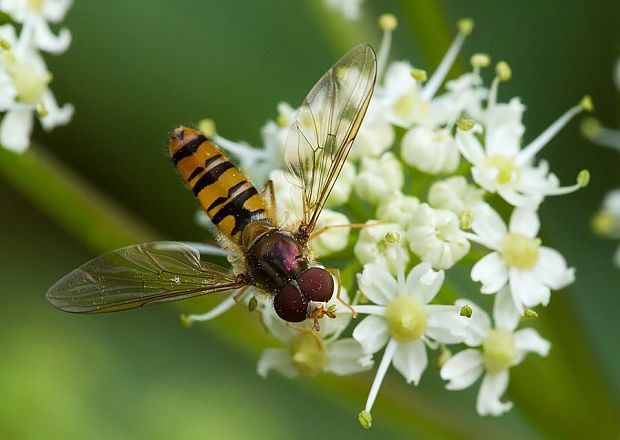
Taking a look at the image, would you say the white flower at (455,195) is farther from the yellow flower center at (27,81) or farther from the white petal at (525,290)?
the yellow flower center at (27,81)

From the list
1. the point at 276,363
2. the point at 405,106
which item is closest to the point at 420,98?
the point at 405,106

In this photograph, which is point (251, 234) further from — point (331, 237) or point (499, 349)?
point (499, 349)

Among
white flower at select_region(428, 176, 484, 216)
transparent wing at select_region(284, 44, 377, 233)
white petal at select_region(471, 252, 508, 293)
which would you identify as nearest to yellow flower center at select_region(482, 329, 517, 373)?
white petal at select_region(471, 252, 508, 293)

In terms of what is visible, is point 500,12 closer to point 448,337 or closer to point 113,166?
point 113,166

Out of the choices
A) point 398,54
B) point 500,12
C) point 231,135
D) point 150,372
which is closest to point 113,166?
point 231,135

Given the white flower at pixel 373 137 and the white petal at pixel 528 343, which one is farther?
the white flower at pixel 373 137

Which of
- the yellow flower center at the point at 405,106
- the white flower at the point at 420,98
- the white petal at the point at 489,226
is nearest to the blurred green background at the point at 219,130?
the white flower at the point at 420,98
